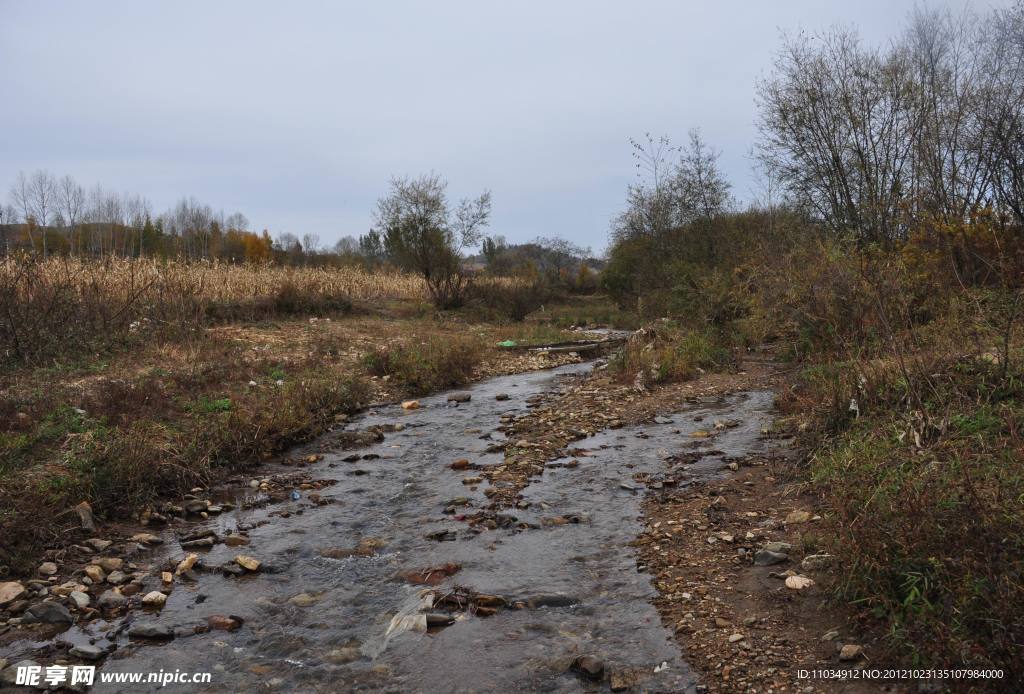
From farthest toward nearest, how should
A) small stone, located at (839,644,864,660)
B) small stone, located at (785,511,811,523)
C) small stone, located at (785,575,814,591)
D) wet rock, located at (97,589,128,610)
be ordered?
small stone, located at (785,511,811,523) < wet rock, located at (97,589,128,610) < small stone, located at (785,575,814,591) < small stone, located at (839,644,864,660)

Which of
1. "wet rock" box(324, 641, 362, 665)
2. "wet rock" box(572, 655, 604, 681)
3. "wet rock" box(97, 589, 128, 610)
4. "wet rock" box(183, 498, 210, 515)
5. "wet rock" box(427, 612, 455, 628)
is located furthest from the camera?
"wet rock" box(183, 498, 210, 515)

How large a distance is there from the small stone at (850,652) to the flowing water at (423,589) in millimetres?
742

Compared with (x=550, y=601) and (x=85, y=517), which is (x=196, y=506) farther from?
(x=550, y=601)

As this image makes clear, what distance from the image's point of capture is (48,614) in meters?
4.02

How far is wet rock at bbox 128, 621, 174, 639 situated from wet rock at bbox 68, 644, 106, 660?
211mm

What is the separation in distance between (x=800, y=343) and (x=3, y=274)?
41.8 ft

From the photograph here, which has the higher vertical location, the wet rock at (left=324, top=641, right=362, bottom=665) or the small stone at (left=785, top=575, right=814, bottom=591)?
the small stone at (left=785, top=575, right=814, bottom=591)

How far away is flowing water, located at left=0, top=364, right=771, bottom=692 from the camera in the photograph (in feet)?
11.3

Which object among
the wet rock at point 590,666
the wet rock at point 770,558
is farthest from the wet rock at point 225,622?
the wet rock at point 770,558

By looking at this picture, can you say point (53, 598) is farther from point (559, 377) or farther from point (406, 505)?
point (559, 377)

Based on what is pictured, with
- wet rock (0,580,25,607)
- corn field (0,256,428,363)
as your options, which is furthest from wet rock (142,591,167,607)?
corn field (0,256,428,363)

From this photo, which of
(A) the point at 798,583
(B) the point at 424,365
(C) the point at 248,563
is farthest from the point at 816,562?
(B) the point at 424,365

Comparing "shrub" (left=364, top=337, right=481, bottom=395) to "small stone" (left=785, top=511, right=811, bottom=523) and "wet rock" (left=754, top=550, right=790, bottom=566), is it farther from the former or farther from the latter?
"wet rock" (left=754, top=550, right=790, bottom=566)

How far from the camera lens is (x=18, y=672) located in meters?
3.42
